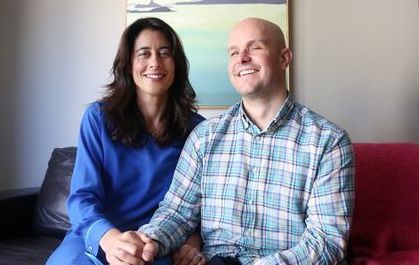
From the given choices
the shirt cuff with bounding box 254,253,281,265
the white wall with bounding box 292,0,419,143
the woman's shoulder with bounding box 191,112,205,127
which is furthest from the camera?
the white wall with bounding box 292,0,419,143

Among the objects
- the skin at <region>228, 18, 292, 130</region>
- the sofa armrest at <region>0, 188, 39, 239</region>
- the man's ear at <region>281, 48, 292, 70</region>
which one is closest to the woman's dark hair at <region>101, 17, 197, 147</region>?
the skin at <region>228, 18, 292, 130</region>

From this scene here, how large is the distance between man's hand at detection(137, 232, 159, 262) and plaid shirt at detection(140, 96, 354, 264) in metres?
0.03

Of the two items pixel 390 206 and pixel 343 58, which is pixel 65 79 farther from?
pixel 390 206

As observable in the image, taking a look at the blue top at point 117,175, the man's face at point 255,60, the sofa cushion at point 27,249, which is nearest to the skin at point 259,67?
the man's face at point 255,60

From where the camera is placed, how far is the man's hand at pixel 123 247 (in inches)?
43.1

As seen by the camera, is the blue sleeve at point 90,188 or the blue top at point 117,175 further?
the blue top at point 117,175

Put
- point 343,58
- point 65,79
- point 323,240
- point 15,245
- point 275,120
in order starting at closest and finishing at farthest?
point 323,240, point 275,120, point 15,245, point 343,58, point 65,79

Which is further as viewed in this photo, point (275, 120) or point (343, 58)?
point (343, 58)

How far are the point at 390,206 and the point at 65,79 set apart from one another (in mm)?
1834

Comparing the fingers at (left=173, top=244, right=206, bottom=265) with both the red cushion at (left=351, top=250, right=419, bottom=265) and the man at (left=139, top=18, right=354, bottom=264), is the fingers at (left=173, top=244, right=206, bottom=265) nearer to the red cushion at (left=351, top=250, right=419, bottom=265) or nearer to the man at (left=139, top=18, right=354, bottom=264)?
the man at (left=139, top=18, right=354, bottom=264)

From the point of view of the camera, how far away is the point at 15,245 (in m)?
1.74

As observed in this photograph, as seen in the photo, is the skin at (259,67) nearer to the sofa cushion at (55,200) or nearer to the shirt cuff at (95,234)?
the shirt cuff at (95,234)

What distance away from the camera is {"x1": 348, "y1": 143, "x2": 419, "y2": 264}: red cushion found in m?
1.45

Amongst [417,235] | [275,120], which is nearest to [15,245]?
[275,120]
